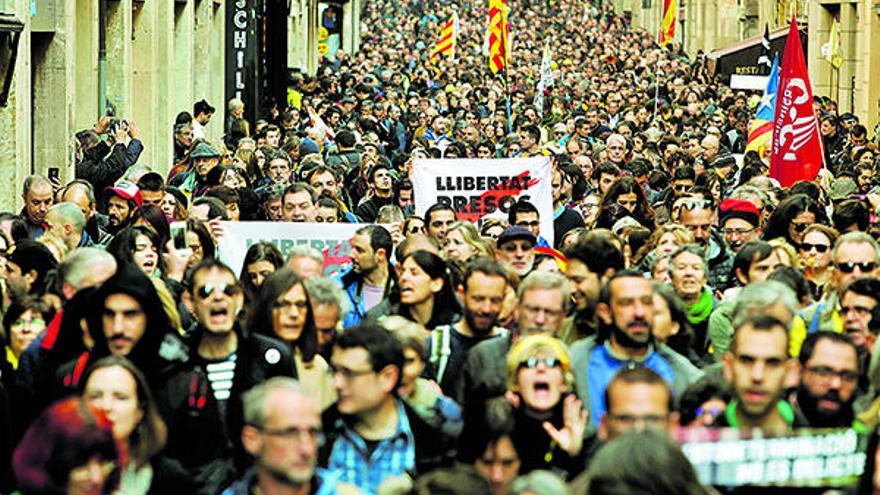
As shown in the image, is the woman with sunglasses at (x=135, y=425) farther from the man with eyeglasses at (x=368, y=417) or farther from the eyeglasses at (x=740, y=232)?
the eyeglasses at (x=740, y=232)

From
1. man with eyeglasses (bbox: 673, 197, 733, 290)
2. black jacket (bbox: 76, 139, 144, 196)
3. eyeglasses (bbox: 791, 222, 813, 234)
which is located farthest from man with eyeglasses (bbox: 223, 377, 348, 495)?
black jacket (bbox: 76, 139, 144, 196)

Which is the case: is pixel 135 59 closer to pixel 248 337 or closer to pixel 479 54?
pixel 248 337

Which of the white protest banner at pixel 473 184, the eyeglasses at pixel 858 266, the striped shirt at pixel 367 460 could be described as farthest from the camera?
the white protest banner at pixel 473 184

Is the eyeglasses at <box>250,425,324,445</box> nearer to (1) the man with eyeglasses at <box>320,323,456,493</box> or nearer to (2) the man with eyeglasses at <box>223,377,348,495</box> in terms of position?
(2) the man with eyeglasses at <box>223,377,348,495</box>

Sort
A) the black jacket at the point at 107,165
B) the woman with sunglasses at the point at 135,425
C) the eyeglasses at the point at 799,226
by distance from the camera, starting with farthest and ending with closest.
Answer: the black jacket at the point at 107,165 < the eyeglasses at the point at 799,226 < the woman with sunglasses at the point at 135,425

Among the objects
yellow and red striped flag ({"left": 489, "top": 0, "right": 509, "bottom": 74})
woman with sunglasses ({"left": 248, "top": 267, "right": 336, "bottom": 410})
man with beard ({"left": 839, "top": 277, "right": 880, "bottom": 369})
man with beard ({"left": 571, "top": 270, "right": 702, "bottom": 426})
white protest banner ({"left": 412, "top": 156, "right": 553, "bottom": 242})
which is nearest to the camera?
man with beard ({"left": 571, "top": 270, "right": 702, "bottom": 426})

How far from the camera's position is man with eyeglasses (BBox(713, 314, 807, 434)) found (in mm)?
7867

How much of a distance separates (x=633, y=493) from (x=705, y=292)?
17.5 ft

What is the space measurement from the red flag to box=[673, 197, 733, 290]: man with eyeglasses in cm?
398

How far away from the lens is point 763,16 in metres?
61.2

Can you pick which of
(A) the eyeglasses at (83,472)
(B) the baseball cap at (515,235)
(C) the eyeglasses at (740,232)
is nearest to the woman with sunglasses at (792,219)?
(C) the eyeglasses at (740,232)

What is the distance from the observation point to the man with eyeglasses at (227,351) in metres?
8.71

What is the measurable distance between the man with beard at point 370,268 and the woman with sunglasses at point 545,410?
3662mm

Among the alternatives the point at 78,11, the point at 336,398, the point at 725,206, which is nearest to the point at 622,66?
the point at 78,11
